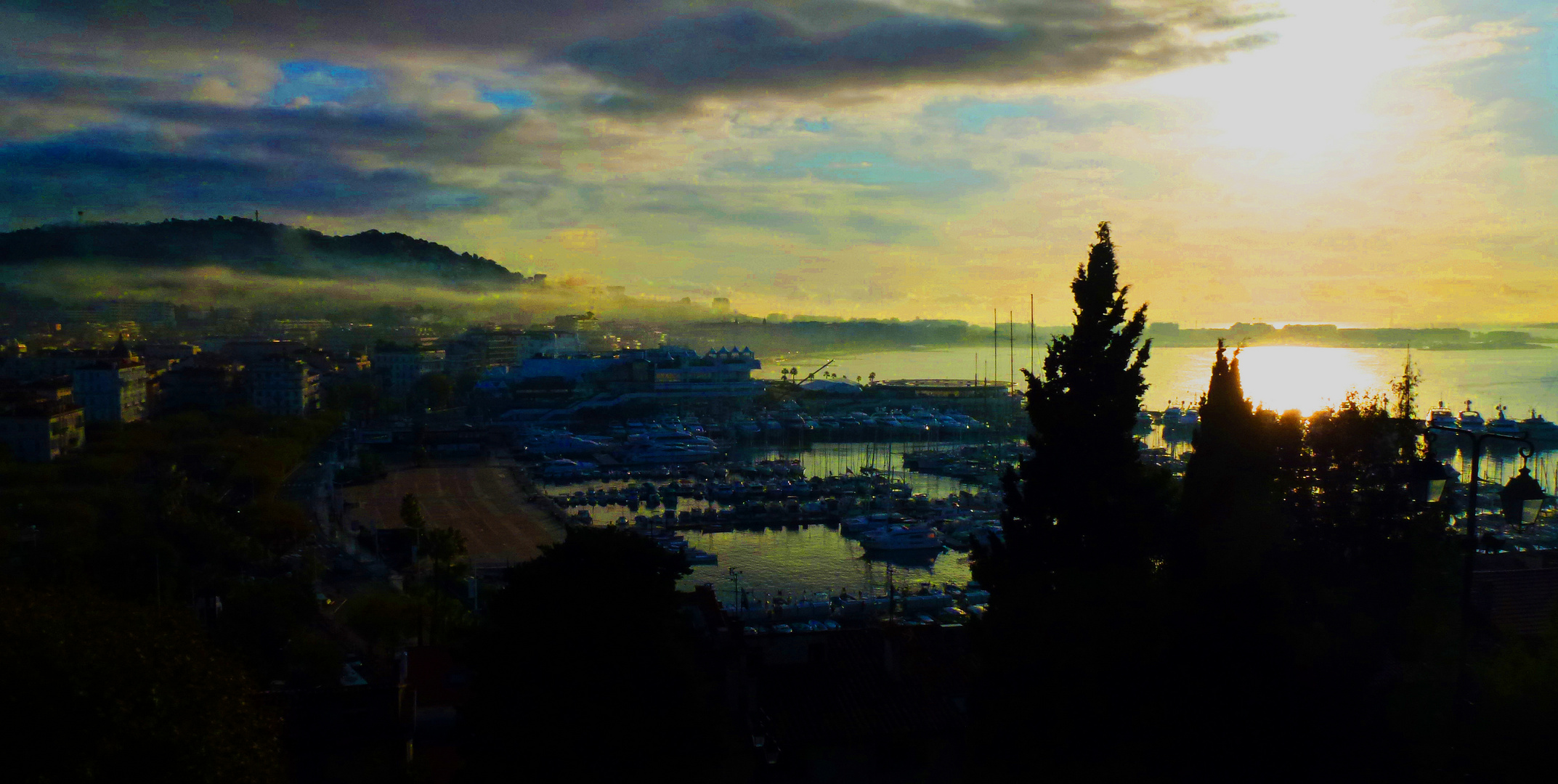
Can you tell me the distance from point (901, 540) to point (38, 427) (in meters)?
12.2

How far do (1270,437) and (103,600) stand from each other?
3.12m

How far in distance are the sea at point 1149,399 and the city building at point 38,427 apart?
798 cm

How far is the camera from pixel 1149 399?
35.3 metres

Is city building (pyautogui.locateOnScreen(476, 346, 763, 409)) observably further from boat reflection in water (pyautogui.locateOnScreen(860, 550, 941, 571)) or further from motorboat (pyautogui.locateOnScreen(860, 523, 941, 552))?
boat reflection in water (pyautogui.locateOnScreen(860, 550, 941, 571))

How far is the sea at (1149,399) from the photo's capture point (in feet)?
33.6

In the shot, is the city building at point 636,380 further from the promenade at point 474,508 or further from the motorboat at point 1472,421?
the motorboat at point 1472,421

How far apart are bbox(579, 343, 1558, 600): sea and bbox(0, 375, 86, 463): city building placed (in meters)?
7.98

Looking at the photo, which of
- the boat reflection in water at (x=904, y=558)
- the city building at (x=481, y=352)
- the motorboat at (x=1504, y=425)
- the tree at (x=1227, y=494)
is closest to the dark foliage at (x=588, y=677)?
the tree at (x=1227, y=494)

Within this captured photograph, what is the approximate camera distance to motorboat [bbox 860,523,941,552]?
1120 cm

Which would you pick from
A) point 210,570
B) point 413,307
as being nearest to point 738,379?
point 210,570

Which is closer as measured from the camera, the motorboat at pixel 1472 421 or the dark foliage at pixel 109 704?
the dark foliage at pixel 109 704

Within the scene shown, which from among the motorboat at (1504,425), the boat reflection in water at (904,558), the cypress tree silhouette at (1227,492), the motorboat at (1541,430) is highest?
the cypress tree silhouette at (1227,492)

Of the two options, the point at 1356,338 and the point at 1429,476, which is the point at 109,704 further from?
the point at 1356,338

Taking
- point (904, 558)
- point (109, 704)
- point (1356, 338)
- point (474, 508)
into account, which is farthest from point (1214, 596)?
point (1356, 338)
